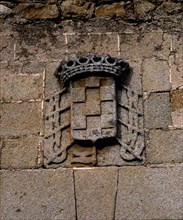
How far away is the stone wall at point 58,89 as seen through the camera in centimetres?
426

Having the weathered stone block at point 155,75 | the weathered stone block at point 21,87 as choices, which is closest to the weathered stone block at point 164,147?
the weathered stone block at point 155,75

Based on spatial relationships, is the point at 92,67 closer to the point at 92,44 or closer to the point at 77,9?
the point at 92,44

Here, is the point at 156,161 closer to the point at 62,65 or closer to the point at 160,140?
the point at 160,140

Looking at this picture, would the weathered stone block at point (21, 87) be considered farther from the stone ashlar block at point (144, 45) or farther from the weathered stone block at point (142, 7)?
the weathered stone block at point (142, 7)

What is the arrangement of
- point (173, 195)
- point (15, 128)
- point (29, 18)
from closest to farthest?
point (173, 195), point (15, 128), point (29, 18)

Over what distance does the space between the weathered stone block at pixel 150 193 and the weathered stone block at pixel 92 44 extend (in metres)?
0.80

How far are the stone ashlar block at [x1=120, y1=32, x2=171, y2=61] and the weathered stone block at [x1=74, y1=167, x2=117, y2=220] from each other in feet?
2.53

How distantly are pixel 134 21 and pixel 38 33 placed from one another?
0.61 meters

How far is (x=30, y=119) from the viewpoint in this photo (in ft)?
14.9

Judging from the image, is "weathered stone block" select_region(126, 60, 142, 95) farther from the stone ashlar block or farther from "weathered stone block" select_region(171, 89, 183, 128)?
"weathered stone block" select_region(171, 89, 183, 128)

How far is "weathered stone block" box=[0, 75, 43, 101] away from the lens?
15.1 ft

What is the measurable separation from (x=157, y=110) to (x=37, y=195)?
2.83 ft

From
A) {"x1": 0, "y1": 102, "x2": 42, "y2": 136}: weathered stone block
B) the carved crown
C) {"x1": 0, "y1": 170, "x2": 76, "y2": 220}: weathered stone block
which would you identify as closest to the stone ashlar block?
the carved crown

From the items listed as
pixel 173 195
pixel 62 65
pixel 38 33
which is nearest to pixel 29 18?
pixel 38 33
